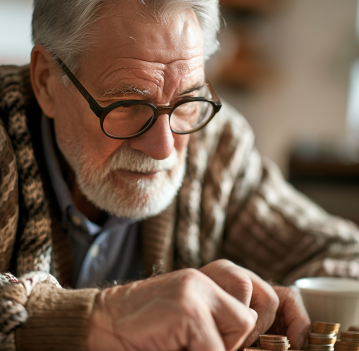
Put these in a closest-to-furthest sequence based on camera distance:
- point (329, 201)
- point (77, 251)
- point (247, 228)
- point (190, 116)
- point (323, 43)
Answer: point (190, 116)
point (77, 251)
point (247, 228)
point (329, 201)
point (323, 43)

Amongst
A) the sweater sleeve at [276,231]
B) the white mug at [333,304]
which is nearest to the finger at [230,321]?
the white mug at [333,304]

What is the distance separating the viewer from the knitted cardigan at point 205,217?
1.00 m

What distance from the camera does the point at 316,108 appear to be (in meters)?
3.81

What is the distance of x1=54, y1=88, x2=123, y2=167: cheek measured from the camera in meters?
0.98

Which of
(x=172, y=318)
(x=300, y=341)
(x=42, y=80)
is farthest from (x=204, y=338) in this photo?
(x=42, y=80)

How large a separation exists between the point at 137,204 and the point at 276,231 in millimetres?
Answer: 535

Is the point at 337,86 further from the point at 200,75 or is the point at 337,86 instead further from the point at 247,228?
the point at 200,75

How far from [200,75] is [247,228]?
0.59 metres

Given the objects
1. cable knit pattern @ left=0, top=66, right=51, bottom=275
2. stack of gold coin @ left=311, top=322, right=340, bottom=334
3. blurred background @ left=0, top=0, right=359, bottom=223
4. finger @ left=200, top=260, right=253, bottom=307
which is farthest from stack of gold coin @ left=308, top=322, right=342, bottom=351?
blurred background @ left=0, top=0, right=359, bottom=223

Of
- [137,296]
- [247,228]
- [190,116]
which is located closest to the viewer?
[137,296]

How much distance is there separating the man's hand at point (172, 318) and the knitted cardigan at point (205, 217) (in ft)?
1.35

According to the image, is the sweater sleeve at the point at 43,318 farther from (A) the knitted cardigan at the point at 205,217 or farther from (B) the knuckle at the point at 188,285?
(A) the knitted cardigan at the point at 205,217

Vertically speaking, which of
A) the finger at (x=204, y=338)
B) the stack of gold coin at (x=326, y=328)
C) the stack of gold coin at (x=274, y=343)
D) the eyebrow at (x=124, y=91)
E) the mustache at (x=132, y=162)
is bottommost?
the stack of gold coin at (x=326, y=328)

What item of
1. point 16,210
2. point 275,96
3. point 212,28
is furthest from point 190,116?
point 275,96
